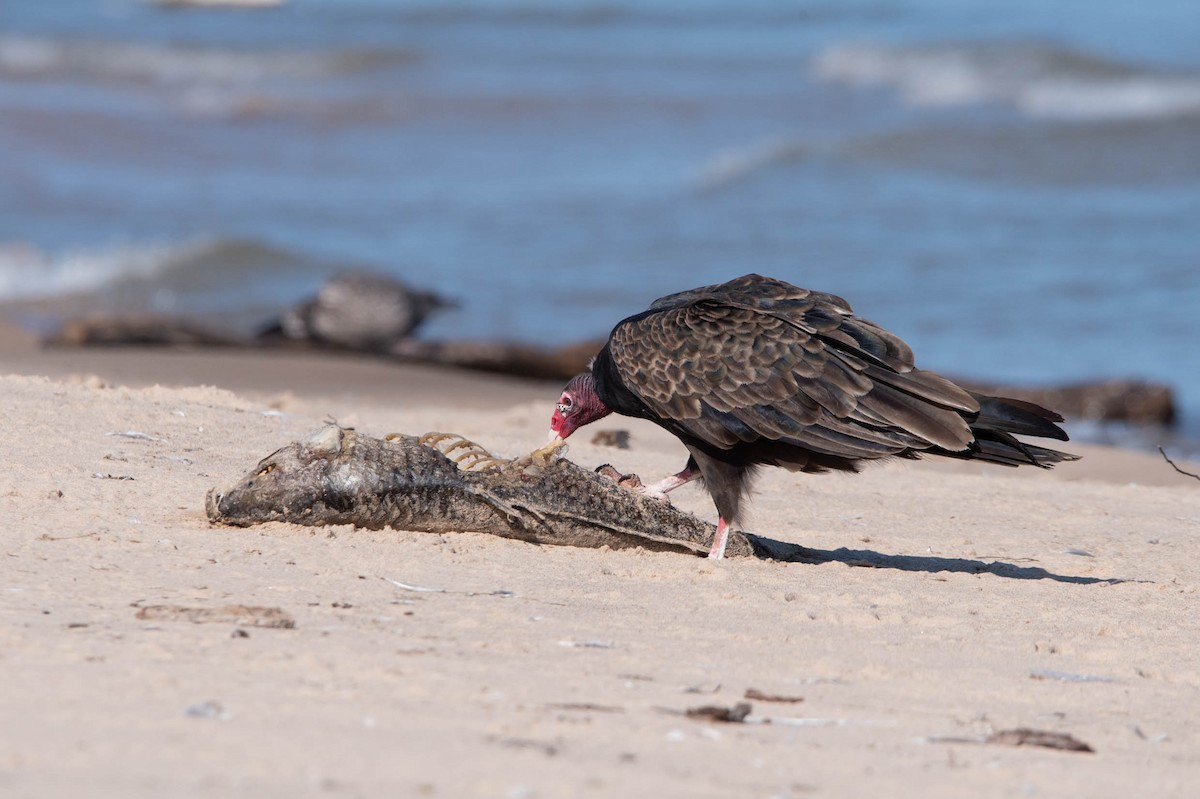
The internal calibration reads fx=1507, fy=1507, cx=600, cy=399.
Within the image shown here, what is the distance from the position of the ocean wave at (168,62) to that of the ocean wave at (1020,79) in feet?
35.5

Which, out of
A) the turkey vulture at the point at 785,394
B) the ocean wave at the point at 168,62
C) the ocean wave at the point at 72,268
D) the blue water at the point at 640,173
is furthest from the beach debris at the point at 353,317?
the ocean wave at the point at 168,62

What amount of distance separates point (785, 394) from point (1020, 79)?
26011 mm

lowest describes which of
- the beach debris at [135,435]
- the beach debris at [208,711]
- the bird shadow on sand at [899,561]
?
the beach debris at [208,711]

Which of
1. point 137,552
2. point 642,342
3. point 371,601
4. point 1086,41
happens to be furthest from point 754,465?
point 1086,41

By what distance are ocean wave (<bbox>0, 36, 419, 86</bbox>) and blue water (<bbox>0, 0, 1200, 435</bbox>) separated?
0.14 meters

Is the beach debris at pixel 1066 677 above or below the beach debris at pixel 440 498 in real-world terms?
below

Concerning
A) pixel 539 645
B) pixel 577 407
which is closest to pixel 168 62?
pixel 577 407

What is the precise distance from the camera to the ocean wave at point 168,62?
1270 inches

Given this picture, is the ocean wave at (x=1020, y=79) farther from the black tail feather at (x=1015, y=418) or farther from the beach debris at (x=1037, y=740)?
the beach debris at (x=1037, y=740)

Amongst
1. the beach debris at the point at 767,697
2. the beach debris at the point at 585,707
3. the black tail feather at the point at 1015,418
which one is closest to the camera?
the beach debris at the point at 585,707

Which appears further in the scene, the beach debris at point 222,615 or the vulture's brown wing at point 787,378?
the vulture's brown wing at point 787,378

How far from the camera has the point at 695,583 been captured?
16.0 feet

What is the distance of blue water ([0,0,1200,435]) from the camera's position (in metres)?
14.4

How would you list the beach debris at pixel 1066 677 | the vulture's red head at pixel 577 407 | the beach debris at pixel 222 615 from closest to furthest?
the beach debris at pixel 222 615 < the beach debris at pixel 1066 677 < the vulture's red head at pixel 577 407
